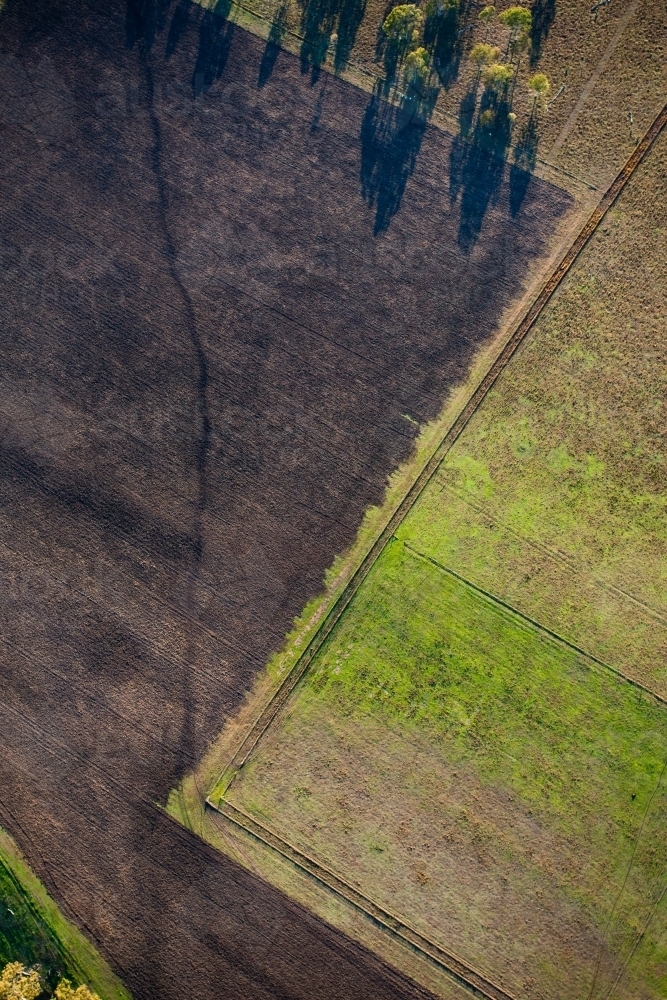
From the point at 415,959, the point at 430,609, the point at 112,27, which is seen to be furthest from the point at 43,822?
the point at 112,27

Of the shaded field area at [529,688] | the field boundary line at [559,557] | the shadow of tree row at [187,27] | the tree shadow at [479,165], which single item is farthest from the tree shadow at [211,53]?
the field boundary line at [559,557]

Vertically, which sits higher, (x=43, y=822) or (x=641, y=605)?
(x=641, y=605)

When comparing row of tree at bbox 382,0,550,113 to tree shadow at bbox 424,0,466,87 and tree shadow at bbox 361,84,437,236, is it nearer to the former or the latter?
tree shadow at bbox 424,0,466,87

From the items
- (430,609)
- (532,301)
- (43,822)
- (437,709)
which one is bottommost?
(43,822)

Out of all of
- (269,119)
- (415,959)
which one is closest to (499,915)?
(415,959)

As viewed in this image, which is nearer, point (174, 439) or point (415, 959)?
point (415, 959)

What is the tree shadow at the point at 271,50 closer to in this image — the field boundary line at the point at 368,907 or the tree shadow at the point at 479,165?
the tree shadow at the point at 479,165

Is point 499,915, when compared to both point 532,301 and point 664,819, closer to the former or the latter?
point 664,819
